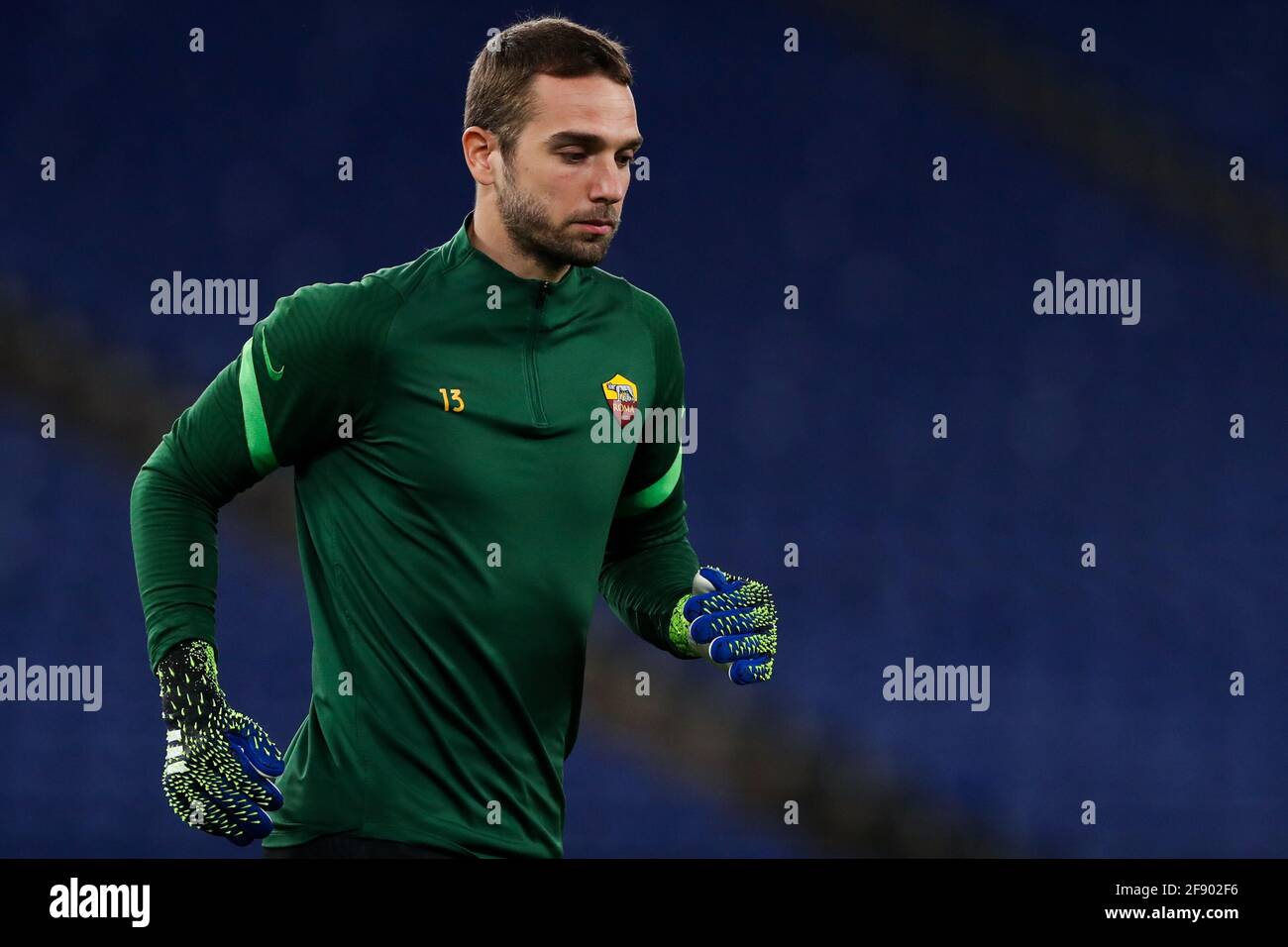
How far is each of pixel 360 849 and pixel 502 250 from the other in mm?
555

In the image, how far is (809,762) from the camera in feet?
11.5

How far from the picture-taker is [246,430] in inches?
60.6

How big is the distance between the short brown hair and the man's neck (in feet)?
0.22

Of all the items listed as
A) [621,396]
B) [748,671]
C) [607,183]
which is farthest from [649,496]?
[607,183]

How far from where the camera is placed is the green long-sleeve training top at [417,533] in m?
1.51

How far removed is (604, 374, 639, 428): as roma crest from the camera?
1649 mm

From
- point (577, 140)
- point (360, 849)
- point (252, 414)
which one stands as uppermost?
point (577, 140)

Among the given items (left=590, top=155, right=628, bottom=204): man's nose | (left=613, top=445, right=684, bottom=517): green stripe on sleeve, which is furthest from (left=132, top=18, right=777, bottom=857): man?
(left=613, top=445, right=684, bottom=517): green stripe on sleeve

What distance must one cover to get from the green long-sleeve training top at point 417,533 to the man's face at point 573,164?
0.23 feet

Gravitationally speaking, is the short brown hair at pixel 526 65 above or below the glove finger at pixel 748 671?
above

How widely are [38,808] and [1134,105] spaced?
2727mm

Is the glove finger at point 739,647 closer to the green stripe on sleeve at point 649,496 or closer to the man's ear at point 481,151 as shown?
the green stripe on sleeve at point 649,496

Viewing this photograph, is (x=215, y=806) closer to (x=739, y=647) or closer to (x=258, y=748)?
(x=258, y=748)

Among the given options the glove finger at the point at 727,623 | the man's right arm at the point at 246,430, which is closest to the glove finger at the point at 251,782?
the man's right arm at the point at 246,430
